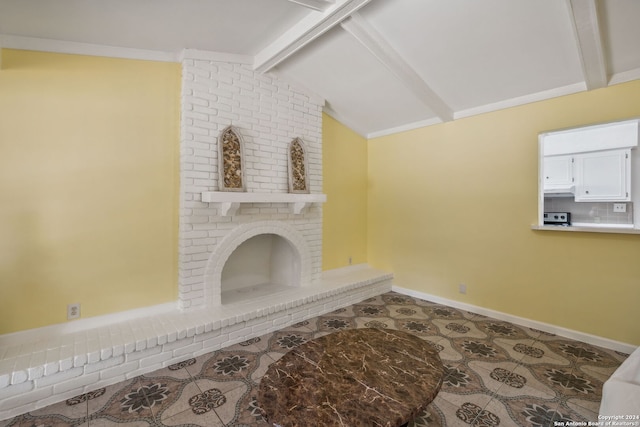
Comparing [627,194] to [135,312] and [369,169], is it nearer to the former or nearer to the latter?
[369,169]

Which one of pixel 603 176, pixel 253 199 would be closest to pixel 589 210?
pixel 603 176

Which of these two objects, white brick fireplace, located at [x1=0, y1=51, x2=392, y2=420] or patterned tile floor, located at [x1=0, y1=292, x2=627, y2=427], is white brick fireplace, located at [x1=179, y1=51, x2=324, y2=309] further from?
patterned tile floor, located at [x1=0, y1=292, x2=627, y2=427]

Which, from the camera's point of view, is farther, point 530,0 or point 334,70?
point 334,70

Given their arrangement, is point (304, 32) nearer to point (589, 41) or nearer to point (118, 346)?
point (589, 41)

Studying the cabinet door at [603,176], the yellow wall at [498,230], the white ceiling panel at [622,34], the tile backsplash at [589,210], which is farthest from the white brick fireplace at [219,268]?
the white ceiling panel at [622,34]

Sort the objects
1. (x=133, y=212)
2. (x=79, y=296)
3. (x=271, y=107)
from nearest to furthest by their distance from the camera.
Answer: (x=79, y=296)
(x=133, y=212)
(x=271, y=107)

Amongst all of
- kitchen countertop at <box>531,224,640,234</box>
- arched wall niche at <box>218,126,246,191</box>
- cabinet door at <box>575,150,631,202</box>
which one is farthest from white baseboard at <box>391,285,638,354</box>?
arched wall niche at <box>218,126,246,191</box>

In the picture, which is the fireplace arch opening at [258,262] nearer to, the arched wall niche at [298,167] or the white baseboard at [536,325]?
the arched wall niche at [298,167]

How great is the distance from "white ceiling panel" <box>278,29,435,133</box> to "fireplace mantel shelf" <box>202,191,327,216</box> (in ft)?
4.33

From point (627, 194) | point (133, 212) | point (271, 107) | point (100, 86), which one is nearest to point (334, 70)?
point (271, 107)

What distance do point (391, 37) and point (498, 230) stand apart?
2.30 m

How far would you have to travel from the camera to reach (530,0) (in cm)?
199

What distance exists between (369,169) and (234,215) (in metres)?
2.34

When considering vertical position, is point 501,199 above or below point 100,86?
below
